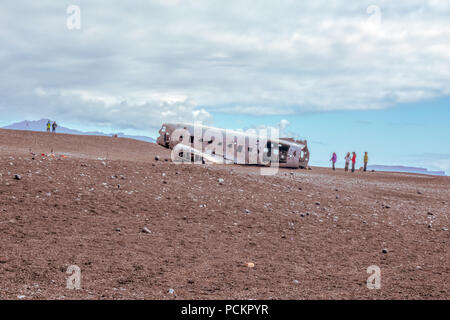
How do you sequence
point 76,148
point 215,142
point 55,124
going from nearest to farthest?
point 215,142
point 76,148
point 55,124

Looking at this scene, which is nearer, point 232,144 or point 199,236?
point 199,236

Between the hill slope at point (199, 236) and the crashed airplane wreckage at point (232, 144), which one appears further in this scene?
the crashed airplane wreckage at point (232, 144)

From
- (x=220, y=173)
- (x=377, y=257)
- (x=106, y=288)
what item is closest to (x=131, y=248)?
(x=106, y=288)

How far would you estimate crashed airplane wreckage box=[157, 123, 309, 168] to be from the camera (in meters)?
35.0

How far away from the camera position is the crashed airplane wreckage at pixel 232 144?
35.0 m

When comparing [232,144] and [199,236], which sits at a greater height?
[232,144]

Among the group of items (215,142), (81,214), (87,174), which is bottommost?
(81,214)

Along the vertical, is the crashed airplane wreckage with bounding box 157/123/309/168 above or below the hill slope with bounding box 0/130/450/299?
above

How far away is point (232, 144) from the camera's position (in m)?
35.0

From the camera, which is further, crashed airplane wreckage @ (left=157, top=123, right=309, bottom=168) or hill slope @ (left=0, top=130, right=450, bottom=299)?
crashed airplane wreckage @ (left=157, top=123, right=309, bottom=168)

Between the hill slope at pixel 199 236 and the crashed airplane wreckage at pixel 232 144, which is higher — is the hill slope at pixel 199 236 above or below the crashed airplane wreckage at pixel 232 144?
below
